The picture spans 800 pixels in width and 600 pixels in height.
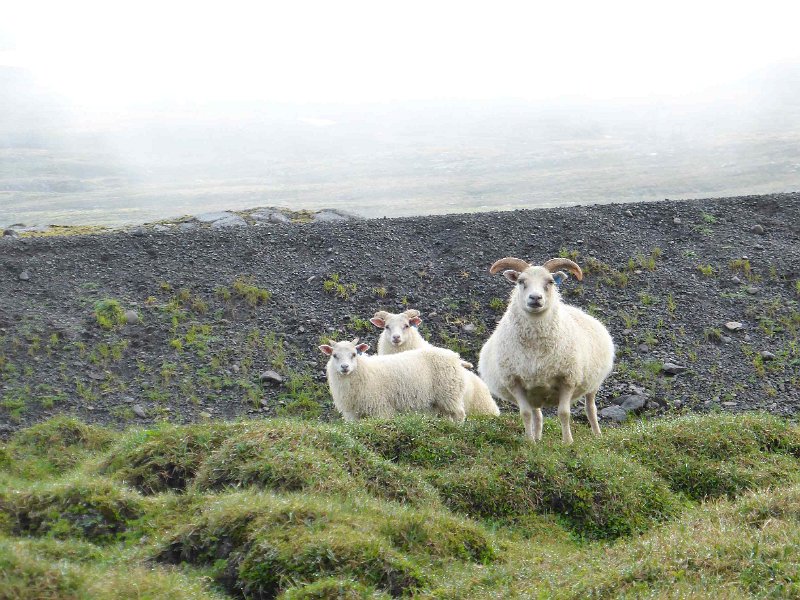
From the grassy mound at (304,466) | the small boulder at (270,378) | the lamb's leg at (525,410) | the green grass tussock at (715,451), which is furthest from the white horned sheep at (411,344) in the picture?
the grassy mound at (304,466)

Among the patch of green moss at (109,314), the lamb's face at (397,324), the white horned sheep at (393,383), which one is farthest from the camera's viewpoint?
the patch of green moss at (109,314)

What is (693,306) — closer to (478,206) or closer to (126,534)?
(126,534)

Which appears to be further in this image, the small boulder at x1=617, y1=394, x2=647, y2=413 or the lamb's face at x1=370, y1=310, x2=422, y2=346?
the small boulder at x1=617, y1=394, x2=647, y2=413

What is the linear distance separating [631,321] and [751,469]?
961 cm

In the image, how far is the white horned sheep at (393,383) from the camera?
15508 mm

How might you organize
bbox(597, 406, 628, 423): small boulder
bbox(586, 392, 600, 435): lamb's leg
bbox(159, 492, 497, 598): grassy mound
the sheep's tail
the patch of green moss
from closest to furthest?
bbox(159, 492, 497, 598): grassy mound
bbox(586, 392, 600, 435): lamb's leg
the sheep's tail
bbox(597, 406, 628, 423): small boulder
the patch of green moss

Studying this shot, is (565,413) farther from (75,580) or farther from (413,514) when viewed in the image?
(75,580)

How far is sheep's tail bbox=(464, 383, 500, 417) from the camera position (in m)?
16.7

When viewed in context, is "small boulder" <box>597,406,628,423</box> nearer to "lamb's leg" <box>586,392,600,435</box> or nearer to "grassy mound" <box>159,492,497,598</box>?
"lamb's leg" <box>586,392,600,435</box>

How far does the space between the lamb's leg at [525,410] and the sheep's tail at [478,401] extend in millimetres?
2535

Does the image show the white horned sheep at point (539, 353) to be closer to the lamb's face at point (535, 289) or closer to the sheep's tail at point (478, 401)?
the lamb's face at point (535, 289)

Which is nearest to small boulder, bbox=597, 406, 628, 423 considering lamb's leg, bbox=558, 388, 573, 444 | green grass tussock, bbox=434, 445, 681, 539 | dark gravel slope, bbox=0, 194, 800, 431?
dark gravel slope, bbox=0, 194, 800, 431

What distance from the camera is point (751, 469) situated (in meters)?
11.9

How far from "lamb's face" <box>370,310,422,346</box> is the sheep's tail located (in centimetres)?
182
